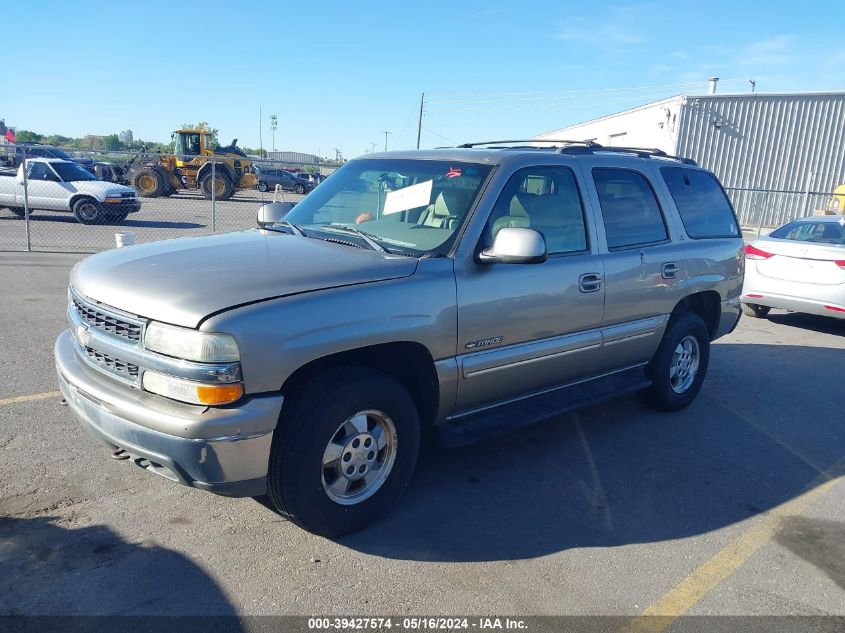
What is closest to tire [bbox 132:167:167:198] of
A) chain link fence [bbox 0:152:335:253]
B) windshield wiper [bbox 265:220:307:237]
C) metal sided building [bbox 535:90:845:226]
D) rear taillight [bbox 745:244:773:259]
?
chain link fence [bbox 0:152:335:253]

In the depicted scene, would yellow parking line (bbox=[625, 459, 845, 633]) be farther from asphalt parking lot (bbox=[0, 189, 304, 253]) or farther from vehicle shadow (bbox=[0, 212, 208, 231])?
vehicle shadow (bbox=[0, 212, 208, 231])

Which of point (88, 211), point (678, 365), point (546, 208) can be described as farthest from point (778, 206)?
point (546, 208)

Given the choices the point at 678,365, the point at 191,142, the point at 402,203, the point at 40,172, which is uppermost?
the point at 191,142

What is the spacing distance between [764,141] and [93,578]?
3025cm

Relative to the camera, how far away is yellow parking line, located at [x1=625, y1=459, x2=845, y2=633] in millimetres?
2938

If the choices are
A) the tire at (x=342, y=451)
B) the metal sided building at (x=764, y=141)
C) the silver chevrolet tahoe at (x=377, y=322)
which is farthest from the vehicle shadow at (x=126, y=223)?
the metal sided building at (x=764, y=141)

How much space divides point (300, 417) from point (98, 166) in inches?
→ 1311

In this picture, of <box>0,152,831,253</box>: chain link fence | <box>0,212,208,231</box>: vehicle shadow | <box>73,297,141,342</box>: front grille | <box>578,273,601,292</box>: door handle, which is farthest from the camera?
<box>0,212,208,231</box>: vehicle shadow

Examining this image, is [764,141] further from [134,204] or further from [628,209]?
[628,209]

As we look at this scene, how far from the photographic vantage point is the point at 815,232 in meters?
9.13

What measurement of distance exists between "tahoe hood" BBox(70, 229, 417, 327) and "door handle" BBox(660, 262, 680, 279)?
233 cm

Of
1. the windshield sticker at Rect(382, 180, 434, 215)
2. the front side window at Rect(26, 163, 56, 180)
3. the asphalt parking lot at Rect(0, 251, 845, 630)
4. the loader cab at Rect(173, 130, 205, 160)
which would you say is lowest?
the asphalt parking lot at Rect(0, 251, 845, 630)

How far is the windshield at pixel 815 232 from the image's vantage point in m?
8.83

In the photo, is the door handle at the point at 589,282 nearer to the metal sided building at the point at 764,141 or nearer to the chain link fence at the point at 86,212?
the chain link fence at the point at 86,212
